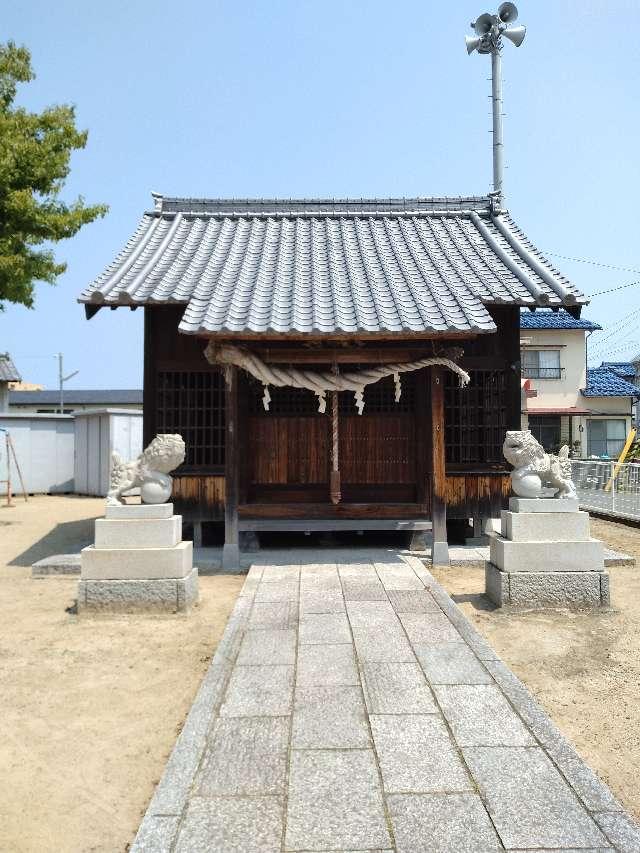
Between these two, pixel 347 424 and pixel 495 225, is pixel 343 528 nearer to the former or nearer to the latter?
pixel 347 424

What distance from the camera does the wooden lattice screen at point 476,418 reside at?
9.64 m

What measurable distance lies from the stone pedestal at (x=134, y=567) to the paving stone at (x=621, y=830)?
4.51 meters

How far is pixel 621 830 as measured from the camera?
2.67 m

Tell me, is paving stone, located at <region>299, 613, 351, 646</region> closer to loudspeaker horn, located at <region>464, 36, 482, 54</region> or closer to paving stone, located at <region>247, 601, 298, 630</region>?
paving stone, located at <region>247, 601, 298, 630</region>

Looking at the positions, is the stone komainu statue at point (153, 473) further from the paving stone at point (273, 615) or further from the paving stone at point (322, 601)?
the paving stone at point (322, 601)

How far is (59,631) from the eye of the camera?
5.74 metres

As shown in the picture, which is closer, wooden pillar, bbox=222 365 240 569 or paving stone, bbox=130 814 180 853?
paving stone, bbox=130 814 180 853

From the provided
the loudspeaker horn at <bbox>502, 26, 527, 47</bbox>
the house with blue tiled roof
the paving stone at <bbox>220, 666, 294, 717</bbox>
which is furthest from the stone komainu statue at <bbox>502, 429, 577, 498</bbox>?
the house with blue tiled roof

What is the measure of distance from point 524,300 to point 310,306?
10.5 ft

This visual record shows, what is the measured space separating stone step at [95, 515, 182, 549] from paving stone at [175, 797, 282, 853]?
143 inches

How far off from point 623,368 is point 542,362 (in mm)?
12254

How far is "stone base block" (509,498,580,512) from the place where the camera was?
643cm

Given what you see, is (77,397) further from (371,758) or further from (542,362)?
(371,758)

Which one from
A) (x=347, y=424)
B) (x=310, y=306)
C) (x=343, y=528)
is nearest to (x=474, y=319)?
(x=310, y=306)
